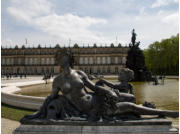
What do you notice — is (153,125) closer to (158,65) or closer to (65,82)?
(65,82)

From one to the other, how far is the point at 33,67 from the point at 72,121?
257ft

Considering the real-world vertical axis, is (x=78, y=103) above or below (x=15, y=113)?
above

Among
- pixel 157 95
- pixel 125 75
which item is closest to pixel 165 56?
pixel 157 95

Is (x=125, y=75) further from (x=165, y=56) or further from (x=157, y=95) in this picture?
(x=165, y=56)

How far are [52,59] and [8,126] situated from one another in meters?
74.6

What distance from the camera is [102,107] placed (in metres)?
3.08

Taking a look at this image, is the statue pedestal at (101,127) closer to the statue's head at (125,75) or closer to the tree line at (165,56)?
the statue's head at (125,75)

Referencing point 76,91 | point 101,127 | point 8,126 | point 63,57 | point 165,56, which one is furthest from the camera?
point 165,56

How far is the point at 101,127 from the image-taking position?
2898mm

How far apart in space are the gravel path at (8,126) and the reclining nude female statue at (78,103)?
1.48m

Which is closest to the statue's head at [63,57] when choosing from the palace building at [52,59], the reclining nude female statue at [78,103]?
the reclining nude female statue at [78,103]

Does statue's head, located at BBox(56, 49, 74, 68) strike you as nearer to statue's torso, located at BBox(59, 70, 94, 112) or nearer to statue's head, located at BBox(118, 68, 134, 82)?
statue's torso, located at BBox(59, 70, 94, 112)

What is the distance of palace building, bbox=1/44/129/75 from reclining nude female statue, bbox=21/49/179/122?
7093 centimetres

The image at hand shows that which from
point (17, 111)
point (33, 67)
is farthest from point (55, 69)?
point (17, 111)
